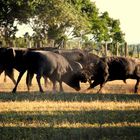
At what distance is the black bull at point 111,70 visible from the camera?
20359 millimetres

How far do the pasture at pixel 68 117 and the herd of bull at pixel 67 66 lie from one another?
251 cm

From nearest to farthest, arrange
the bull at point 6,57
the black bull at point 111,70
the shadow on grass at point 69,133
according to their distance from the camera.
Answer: the shadow on grass at point 69,133
the bull at point 6,57
the black bull at point 111,70

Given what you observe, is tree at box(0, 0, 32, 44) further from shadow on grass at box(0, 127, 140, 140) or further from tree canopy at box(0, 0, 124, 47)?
shadow on grass at box(0, 127, 140, 140)

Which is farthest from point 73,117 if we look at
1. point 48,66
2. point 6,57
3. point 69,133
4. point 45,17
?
point 45,17

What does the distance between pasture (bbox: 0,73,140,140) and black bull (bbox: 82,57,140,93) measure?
12.7 ft

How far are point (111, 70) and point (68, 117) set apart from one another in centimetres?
961

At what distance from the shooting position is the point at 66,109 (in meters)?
13.1

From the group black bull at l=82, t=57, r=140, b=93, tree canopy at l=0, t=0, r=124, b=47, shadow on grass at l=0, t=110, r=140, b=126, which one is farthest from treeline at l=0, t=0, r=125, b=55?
shadow on grass at l=0, t=110, r=140, b=126

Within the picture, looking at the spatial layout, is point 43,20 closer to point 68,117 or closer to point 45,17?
point 45,17

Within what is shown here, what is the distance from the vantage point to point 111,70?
21094 mm

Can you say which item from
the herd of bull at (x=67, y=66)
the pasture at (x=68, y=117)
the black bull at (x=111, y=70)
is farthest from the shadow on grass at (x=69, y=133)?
the black bull at (x=111, y=70)

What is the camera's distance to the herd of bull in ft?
61.7

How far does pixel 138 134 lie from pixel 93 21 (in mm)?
61349

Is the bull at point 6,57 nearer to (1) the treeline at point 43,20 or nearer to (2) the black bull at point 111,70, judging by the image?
(2) the black bull at point 111,70
